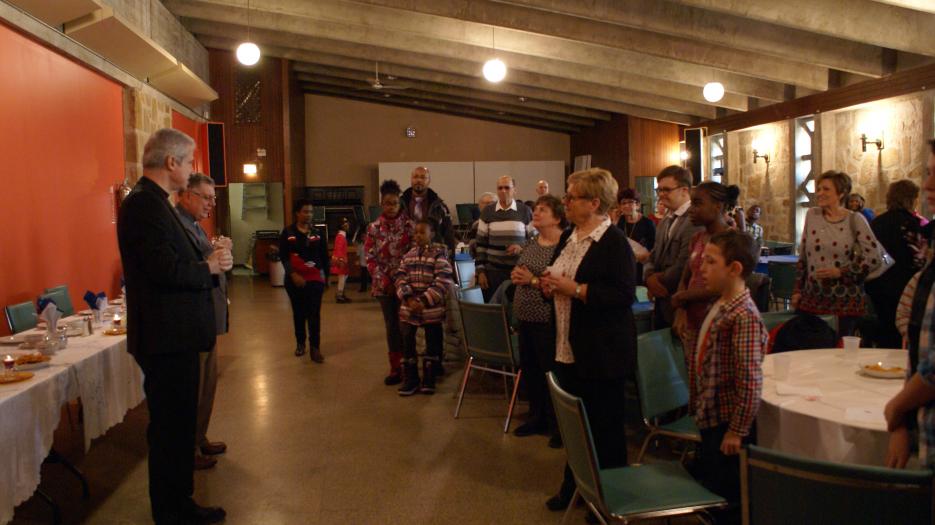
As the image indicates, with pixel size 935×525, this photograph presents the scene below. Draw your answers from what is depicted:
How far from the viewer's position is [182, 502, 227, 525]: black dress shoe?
340 centimetres

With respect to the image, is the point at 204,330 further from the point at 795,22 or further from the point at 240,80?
the point at 240,80

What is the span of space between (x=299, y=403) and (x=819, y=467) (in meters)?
4.43

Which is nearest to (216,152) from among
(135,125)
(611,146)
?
(135,125)

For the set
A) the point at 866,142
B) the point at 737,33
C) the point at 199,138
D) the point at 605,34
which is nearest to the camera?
the point at 737,33

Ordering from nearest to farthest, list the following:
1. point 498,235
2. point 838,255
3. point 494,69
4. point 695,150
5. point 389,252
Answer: point 838,255 → point 389,252 → point 498,235 → point 494,69 → point 695,150

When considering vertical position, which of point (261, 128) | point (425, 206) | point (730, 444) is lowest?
point (730, 444)

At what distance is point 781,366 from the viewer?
3.11 m

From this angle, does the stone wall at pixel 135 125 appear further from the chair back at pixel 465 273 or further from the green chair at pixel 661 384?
the green chair at pixel 661 384

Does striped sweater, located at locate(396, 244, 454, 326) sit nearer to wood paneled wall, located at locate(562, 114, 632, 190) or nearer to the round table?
the round table

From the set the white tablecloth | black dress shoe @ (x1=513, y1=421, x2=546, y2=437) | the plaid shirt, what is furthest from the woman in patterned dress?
the white tablecloth

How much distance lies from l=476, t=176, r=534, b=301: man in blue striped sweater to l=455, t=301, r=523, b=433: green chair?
3.75 ft

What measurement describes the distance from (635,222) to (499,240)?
136 centimetres

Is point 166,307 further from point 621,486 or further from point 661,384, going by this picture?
point 661,384

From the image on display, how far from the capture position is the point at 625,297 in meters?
3.12
